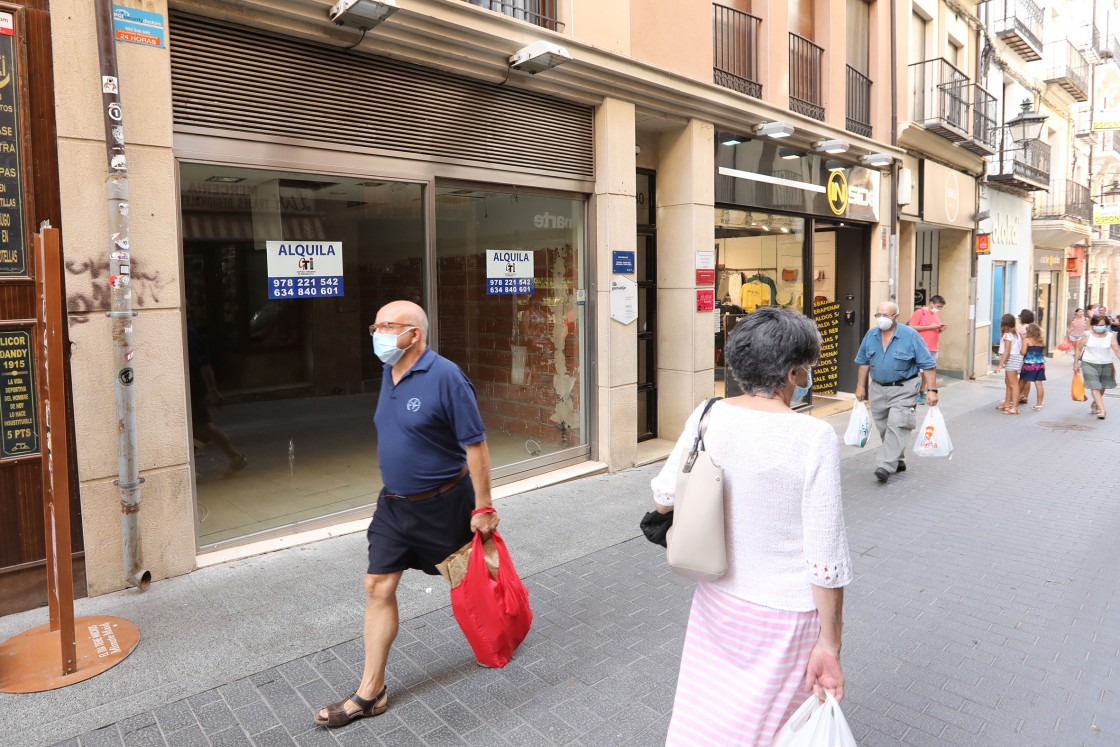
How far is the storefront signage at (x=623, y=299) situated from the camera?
7.71 m

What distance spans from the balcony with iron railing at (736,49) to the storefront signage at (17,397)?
308 inches

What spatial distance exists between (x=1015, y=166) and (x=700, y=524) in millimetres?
19239

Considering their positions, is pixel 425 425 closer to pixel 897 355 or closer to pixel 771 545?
pixel 771 545

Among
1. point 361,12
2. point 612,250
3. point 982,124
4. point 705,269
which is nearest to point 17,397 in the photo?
point 361,12

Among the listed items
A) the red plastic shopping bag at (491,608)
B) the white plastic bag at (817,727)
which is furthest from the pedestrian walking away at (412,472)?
the white plastic bag at (817,727)

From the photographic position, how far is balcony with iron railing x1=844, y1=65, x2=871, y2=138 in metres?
12.3

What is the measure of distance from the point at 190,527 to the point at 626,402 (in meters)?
4.36

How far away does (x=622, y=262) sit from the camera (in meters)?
7.81

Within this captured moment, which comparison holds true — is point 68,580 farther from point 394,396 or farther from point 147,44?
point 147,44

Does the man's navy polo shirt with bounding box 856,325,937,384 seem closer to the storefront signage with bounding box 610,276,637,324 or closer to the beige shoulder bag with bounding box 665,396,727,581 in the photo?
the storefront signage with bounding box 610,276,637,324

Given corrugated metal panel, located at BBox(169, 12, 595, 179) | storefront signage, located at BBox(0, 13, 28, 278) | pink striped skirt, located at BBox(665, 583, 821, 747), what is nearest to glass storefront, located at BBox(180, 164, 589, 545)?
corrugated metal panel, located at BBox(169, 12, 595, 179)

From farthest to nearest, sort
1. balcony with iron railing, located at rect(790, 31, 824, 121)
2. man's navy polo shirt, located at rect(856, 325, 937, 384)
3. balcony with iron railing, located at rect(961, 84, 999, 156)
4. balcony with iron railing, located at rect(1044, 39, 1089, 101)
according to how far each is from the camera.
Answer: balcony with iron railing, located at rect(1044, 39, 1089, 101) → balcony with iron railing, located at rect(961, 84, 999, 156) → balcony with iron railing, located at rect(790, 31, 824, 121) → man's navy polo shirt, located at rect(856, 325, 937, 384)

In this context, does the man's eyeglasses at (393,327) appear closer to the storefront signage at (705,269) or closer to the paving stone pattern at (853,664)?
the paving stone pattern at (853,664)

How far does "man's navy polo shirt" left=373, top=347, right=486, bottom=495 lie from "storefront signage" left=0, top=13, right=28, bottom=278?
2605mm
